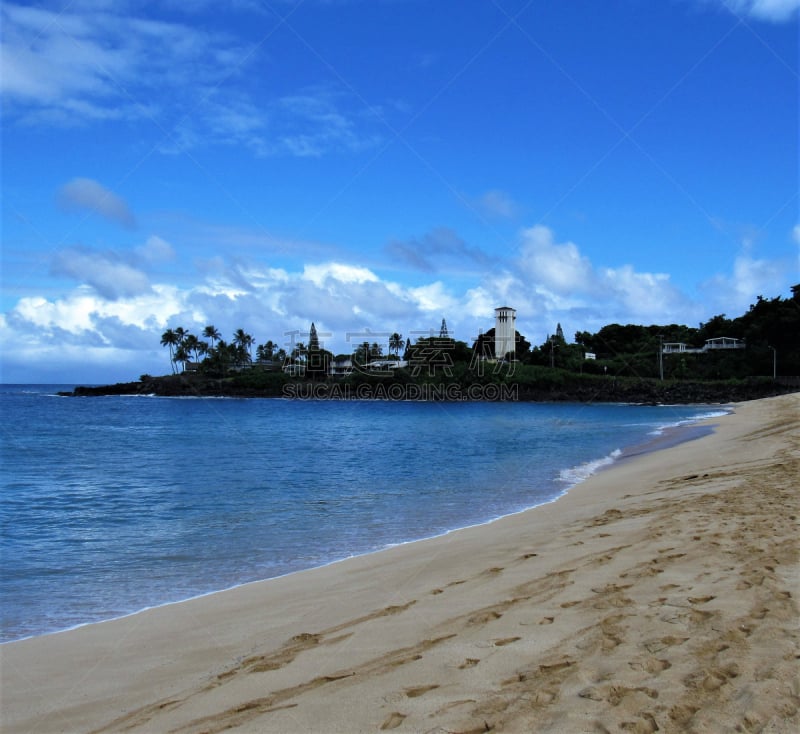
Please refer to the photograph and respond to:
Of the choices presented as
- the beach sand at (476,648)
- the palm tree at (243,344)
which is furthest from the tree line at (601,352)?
the beach sand at (476,648)

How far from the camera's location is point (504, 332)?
119m

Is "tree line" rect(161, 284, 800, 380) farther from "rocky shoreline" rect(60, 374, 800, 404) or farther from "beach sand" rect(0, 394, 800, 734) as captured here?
"beach sand" rect(0, 394, 800, 734)

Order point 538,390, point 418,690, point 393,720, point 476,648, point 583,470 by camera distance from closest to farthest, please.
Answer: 1. point 393,720
2. point 418,690
3. point 476,648
4. point 583,470
5. point 538,390

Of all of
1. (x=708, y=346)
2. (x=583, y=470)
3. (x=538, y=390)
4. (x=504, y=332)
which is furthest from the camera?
(x=504, y=332)

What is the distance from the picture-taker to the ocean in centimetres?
801

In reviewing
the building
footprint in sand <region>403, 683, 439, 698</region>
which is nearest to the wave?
footprint in sand <region>403, 683, 439, 698</region>

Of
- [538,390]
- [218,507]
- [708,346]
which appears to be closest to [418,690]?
[218,507]

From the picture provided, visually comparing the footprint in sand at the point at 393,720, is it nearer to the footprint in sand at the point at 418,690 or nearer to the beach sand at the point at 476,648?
the beach sand at the point at 476,648

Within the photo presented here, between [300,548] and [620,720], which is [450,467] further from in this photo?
[620,720]

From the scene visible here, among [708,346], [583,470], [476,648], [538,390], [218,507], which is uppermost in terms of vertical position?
[708,346]

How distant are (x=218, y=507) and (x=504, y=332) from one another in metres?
108

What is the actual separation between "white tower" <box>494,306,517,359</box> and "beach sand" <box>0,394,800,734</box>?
11011 cm

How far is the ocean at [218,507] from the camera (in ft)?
26.3

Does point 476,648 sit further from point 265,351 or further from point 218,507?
point 265,351
